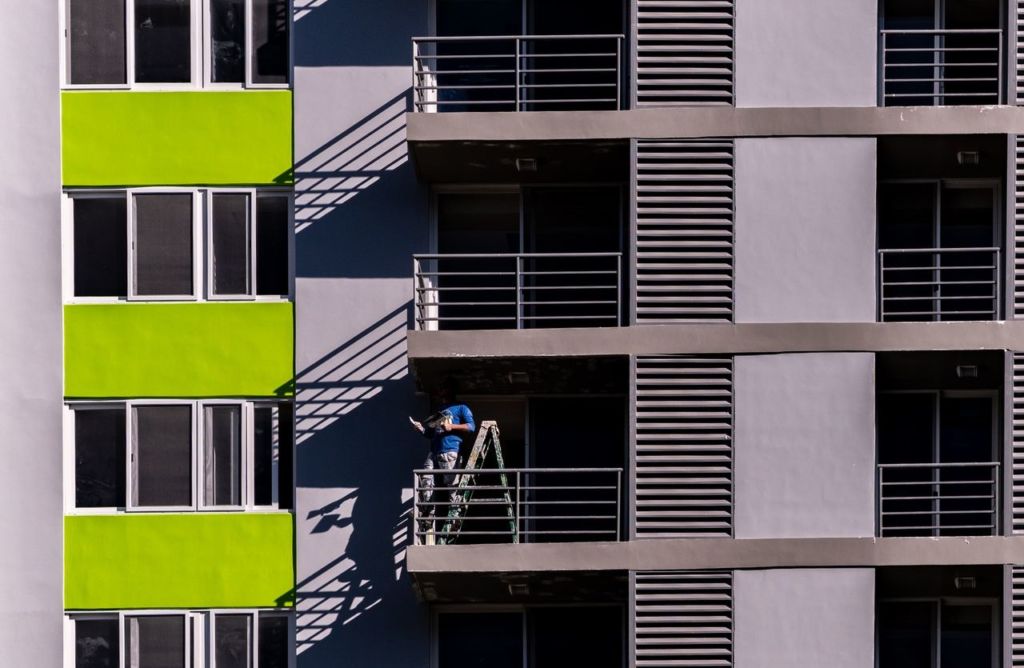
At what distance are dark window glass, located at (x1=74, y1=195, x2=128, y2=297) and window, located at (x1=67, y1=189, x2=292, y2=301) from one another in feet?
0.05

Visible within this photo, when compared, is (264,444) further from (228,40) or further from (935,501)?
(935,501)

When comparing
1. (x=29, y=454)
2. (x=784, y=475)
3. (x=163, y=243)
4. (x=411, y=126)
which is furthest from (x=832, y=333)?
(x=29, y=454)

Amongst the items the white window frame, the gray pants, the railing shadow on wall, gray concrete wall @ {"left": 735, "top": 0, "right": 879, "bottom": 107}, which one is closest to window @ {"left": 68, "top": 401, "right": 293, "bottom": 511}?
the railing shadow on wall

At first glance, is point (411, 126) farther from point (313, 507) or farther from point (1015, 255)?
point (1015, 255)

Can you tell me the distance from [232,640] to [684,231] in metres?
8.13

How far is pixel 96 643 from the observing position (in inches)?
804

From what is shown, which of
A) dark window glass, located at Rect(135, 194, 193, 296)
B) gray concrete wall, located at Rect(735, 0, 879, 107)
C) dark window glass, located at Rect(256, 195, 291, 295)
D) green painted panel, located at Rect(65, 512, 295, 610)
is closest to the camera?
gray concrete wall, located at Rect(735, 0, 879, 107)

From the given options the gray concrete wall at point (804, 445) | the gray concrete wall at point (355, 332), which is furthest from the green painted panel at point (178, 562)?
the gray concrete wall at point (804, 445)

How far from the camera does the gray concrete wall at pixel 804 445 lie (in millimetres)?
19438

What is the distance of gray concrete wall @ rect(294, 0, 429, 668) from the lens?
801 inches

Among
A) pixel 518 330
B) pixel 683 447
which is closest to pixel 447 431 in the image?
pixel 518 330

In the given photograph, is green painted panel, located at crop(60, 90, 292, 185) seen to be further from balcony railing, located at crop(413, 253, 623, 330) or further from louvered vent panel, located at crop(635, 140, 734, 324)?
louvered vent panel, located at crop(635, 140, 734, 324)

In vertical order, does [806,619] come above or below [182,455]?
below

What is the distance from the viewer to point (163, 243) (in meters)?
20.9
